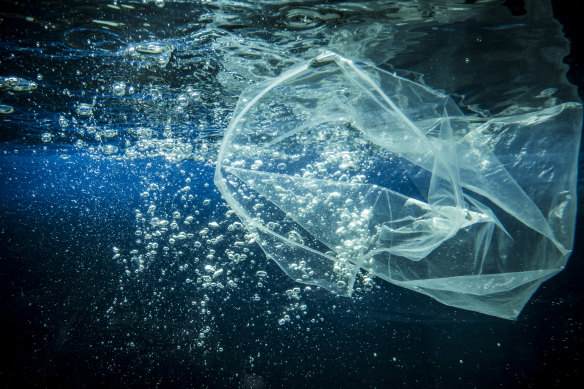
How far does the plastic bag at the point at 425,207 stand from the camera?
2.78 m

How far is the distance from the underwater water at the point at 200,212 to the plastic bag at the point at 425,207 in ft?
3.39

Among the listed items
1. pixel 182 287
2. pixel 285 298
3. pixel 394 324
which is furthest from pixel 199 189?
pixel 394 324

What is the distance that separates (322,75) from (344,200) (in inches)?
68.9

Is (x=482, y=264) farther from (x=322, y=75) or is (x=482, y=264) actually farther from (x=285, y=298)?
(x=285, y=298)

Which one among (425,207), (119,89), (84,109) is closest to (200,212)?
(84,109)

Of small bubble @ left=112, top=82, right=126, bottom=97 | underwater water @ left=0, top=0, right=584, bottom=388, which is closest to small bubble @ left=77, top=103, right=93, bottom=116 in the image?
underwater water @ left=0, top=0, right=584, bottom=388

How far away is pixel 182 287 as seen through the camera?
9953 millimetres

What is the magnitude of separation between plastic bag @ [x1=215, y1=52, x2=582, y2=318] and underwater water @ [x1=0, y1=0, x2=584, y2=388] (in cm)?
103

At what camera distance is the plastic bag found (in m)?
2.78

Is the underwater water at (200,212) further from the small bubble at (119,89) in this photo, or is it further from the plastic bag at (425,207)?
the plastic bag at (425,207)

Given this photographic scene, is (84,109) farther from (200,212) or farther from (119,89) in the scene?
(200,212)

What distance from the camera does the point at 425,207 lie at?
2.88 meters

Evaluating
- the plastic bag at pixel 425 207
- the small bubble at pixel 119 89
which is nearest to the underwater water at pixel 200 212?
the small bubble at pixel 119 89

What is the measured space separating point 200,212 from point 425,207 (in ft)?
31.6
